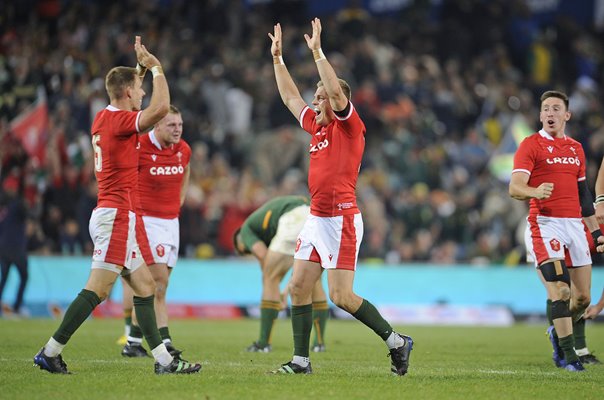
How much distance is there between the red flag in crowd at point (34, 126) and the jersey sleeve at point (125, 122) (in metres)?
12.0

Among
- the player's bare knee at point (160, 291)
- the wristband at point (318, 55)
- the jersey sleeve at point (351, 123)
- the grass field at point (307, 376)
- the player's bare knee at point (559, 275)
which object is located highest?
the wristband at point (318, 55)

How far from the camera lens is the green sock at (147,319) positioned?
10.0m

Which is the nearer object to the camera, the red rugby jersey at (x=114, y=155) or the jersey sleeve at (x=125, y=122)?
the jersey sleeve at (x=125, y=122)

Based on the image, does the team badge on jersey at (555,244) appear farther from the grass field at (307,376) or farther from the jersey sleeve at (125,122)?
the jersey sleeve at (125,122)

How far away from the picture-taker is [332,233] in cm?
1023

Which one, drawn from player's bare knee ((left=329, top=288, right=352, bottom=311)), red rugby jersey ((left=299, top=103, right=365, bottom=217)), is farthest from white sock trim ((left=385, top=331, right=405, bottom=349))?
red rugby jersey ((left=299, top=103, right=365, bottom=217))

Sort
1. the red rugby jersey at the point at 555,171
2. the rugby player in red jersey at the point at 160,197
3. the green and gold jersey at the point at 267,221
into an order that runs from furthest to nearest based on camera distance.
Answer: the green and gold jersey at the point at 267,221, the rugby player in red jersey at the point at 160,197, the red rugby jersey at the point at 555,171

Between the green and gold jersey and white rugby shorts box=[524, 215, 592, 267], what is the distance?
4.00 m

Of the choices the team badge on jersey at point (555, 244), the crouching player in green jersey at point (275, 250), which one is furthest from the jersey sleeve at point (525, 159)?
the crouching player in green jersey at point (275, 250)

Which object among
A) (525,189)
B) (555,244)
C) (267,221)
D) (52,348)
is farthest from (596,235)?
(52,348)

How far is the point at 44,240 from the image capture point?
2109 centimetres

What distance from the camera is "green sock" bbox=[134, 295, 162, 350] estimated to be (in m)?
10.0

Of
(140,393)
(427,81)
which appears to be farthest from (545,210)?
(427,81)

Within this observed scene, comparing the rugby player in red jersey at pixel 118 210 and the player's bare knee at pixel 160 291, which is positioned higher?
the rugby player in red jersey at pixel 118 210
